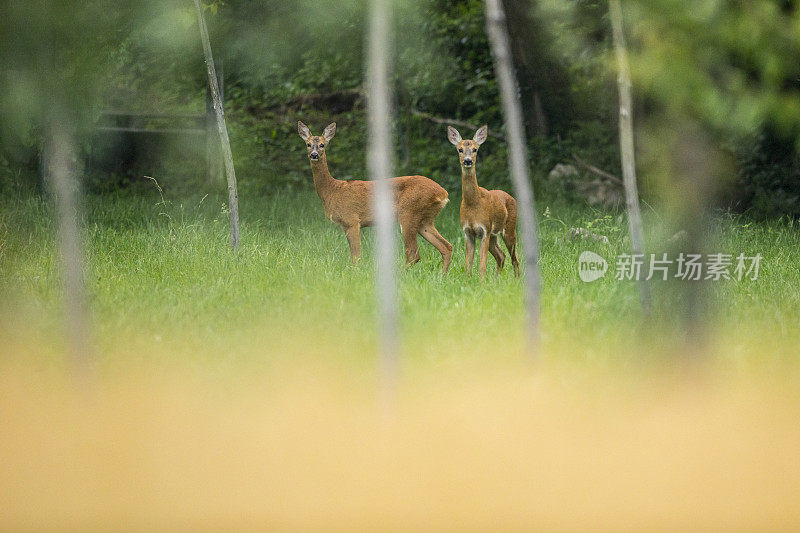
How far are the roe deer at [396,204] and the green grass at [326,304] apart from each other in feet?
0.89

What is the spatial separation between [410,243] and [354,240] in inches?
19.6

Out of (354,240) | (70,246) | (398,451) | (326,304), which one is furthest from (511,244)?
(70,246)

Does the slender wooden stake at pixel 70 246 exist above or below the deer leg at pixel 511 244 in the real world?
below

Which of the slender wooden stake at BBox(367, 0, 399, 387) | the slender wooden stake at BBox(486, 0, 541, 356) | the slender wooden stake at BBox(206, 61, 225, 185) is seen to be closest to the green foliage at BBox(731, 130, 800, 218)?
the slender wooden stake at BBox(206, 61, 225, 185)

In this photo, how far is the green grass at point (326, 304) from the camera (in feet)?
16.5

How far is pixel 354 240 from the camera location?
8102mm

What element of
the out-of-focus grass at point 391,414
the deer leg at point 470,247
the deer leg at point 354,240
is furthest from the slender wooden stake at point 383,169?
the deer leg at point 354,240

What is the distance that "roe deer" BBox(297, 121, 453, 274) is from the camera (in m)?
8.11

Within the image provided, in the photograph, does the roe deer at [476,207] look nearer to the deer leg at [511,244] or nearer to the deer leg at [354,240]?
the deer leg at [511,244]

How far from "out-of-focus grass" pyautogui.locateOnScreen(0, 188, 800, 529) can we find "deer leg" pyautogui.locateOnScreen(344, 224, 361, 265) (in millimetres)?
1574

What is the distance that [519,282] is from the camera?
689 cm

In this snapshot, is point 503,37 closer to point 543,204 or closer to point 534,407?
point 534,407

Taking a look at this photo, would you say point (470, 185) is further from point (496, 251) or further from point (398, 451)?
point (398, 451)

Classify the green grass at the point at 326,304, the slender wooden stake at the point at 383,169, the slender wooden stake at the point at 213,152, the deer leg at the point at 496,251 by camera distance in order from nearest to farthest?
the slender wooden stake at the point at 383,169 → the green grass at the point at 326,304 → the deer leg at the point at 496,251 → the slender wooden stake at the point at 213,152
